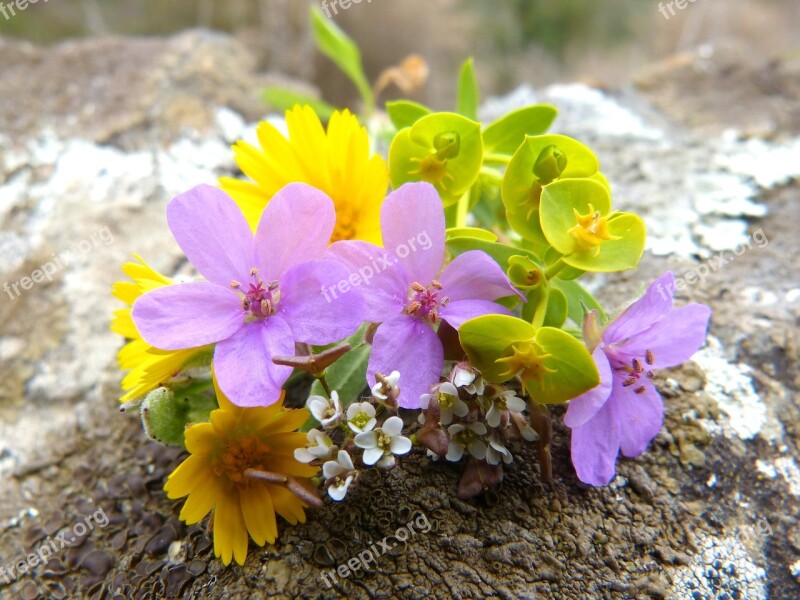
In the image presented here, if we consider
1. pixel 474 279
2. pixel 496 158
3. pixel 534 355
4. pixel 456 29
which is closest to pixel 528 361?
pixel 534 355

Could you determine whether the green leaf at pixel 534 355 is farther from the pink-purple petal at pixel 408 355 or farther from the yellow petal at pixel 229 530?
the yellow petal at pixel 229 530

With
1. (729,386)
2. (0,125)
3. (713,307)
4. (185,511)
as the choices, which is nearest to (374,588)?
(185,511)

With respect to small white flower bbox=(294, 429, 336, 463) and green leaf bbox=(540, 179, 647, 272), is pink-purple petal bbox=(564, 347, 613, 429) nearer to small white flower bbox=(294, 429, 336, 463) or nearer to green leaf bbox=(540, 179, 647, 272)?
green leaf bbox=(540, 179, 647, 272)

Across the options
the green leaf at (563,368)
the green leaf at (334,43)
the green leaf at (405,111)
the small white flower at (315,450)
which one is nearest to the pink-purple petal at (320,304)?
the small white flower at (315,450)

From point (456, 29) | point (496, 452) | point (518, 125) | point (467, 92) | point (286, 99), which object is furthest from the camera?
point (456, 29)

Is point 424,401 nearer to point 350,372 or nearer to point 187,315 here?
point 350,372

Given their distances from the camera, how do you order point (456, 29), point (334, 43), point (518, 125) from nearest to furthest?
point (518, 125)
point (334, 43)
point (456, 29)

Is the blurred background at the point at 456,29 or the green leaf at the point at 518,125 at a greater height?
the green leaf at the point at 518,125
